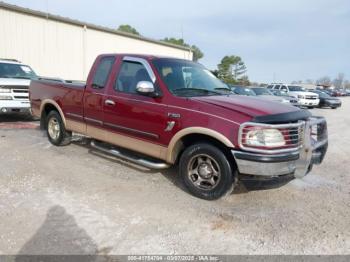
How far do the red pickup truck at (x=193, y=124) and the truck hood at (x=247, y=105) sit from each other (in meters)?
0.01

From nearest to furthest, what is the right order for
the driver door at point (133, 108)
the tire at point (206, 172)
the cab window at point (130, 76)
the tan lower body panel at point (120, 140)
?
the tire at point (206, 172)
the driver door at point (133, 108)
the tan lower body panel at point (120, 140)
the cab window at point (130, 76)

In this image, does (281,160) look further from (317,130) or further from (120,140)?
(120,140)

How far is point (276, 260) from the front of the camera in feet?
10.0

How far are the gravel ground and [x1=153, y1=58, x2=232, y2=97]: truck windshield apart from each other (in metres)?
1.45

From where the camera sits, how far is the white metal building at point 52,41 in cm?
1554

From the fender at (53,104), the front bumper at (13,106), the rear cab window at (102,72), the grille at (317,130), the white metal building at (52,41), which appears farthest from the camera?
the white metal building at (52,41)

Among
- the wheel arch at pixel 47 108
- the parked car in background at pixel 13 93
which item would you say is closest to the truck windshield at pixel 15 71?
the parked car in background at pixel 13 93

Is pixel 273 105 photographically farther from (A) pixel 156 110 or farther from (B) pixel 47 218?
(B) pixel 47 218

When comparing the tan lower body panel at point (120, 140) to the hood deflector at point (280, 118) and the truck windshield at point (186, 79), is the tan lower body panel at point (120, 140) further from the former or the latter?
the hood deflector at point (280, 118)

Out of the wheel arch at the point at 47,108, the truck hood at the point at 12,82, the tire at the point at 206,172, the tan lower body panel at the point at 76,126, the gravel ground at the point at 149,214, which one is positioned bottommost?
the gravel ground at the point at 149,214

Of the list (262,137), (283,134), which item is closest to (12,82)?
(262,137)

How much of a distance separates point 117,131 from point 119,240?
234 cm

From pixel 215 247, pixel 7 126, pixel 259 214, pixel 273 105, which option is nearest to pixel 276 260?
pixel 215 247

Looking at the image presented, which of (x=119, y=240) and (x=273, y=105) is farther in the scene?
(x=273, y=105)
